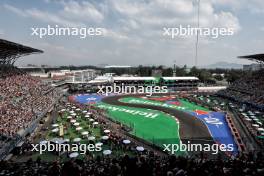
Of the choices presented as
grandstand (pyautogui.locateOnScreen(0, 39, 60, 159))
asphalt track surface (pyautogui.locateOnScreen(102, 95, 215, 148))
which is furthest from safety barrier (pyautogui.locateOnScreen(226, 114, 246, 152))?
grandstand (pyautogui.locateOnScreen(0, 39, 60, 159))

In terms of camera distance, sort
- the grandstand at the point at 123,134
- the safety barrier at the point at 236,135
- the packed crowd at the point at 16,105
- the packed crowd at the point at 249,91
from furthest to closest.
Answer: the packed crowd at the point at 249,91 → the packed crowd at the point at 16,105 → the safety barrier at the point at 236,135 → the grandstand at the point at 123,134

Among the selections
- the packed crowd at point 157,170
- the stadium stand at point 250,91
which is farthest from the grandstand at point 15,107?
the stadium stand at point 250,91

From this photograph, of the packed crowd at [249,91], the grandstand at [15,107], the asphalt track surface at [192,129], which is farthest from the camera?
the packed crowd at [249,91]

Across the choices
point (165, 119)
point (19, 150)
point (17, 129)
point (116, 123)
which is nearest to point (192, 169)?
point (19, 150)

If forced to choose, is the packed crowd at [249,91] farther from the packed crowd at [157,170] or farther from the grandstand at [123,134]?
the packed crowd at [157,170]

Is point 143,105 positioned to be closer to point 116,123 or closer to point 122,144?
point 116,123

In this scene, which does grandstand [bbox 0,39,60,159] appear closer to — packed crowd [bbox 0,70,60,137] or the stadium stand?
packed crowd [bbox 0,70,60,137]
